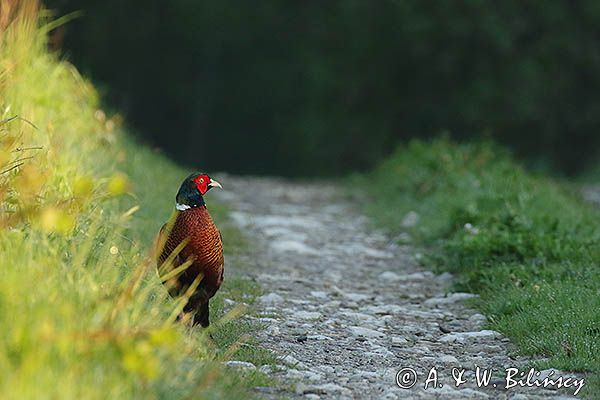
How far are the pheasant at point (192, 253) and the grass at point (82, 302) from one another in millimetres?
113

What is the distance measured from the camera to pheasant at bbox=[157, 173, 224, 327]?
4754 mm

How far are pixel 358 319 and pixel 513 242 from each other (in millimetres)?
1586

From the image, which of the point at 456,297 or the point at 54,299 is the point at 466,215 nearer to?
the point at 456,297

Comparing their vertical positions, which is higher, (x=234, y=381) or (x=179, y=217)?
(x=179, y=217)

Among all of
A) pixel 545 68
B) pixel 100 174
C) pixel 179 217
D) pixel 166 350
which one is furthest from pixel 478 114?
pixel 166 350

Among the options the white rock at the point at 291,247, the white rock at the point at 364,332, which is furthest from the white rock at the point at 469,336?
the white rock at the point at 291,247

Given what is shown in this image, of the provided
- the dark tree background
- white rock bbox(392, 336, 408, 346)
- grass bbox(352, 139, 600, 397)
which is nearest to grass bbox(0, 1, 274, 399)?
white rock bbox(392, 336, 408, 346)

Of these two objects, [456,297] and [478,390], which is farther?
[456,297]

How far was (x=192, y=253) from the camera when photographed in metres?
4.76

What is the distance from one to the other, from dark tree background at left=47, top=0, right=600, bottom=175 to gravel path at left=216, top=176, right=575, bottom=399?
6073 mm

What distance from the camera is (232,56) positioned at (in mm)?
21547

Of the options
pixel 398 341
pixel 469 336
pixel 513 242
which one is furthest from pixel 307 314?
pixel 513 242

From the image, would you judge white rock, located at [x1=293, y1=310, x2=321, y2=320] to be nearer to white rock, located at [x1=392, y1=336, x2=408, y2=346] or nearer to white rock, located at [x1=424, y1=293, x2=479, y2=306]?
white rock, located at [x1=392, y1=336, x2=408, y2=346]

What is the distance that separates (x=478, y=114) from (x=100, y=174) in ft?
29.0
